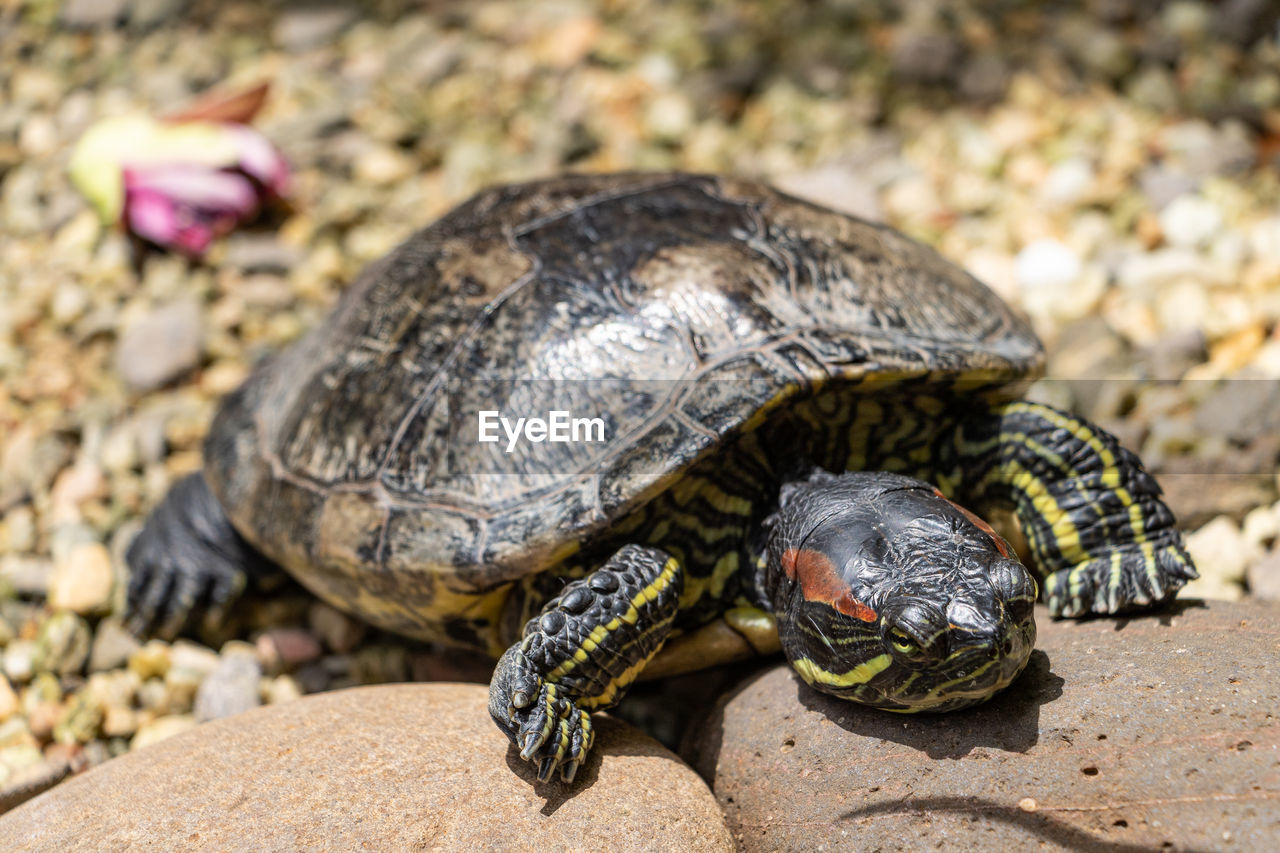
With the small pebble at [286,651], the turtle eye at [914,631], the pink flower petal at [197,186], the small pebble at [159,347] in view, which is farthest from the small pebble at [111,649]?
the turtle eye at [914,631]

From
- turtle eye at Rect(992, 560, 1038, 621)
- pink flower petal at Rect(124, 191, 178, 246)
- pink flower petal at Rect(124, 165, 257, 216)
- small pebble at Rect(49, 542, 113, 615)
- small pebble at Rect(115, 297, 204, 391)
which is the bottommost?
small pebble at Rect(49, 542, 113, 615)

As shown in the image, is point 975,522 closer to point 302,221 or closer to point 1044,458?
point 1044,458

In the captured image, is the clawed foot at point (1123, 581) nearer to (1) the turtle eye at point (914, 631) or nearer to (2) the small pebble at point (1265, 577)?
(2) the small pebble at point (1265, 577)

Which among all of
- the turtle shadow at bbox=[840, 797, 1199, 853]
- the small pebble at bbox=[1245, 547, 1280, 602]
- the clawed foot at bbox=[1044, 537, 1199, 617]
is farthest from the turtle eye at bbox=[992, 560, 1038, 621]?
the small pebble at bbox=[1245, 547, 1280, 602]

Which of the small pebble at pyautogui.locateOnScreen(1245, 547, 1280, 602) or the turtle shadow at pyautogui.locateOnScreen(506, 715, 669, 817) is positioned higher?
the small pebble at pyautogui.locateOnScreen(1245, 547, 1280, 602)

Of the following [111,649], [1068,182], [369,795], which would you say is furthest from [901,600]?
[1068,182]

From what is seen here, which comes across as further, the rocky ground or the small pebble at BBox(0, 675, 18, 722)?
the rocky ground

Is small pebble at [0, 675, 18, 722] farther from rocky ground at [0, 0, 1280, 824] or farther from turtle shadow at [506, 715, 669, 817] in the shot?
turtle shadow at [506, 715, 669, 817]
